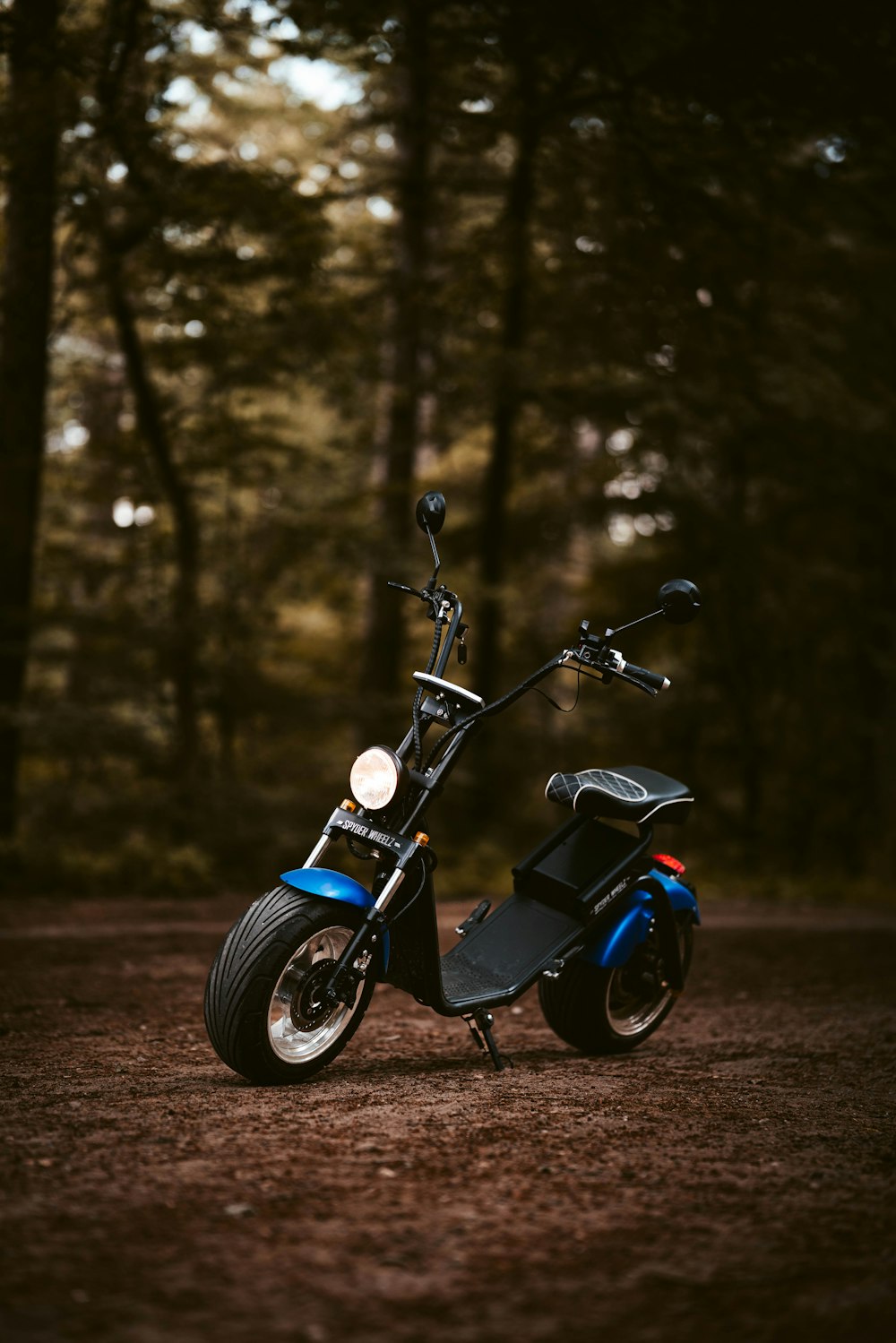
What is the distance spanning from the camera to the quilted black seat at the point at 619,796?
16.2 ft

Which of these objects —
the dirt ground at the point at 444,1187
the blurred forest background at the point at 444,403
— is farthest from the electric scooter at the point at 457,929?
→ the blurred forest background at the point at 444,403

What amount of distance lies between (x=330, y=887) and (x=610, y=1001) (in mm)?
1601

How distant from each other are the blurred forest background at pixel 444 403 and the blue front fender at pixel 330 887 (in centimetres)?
622

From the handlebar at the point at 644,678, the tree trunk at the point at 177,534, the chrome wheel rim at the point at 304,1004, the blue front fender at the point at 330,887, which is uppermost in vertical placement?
the handlebar at the point at 644,678

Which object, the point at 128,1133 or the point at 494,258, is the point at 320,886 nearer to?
the point at 128,1133

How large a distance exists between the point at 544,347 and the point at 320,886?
10.3 m

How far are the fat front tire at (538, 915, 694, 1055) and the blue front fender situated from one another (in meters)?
1.06

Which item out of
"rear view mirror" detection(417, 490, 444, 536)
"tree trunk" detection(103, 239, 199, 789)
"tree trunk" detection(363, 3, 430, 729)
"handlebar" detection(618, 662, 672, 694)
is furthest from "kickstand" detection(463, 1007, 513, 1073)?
"tree trunk" detection(363, 3, 430, 729)

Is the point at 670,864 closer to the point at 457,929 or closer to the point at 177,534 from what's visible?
the point at 457,929

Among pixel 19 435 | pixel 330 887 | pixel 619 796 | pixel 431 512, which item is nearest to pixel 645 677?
pixel 619 796

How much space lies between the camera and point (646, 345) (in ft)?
37.9

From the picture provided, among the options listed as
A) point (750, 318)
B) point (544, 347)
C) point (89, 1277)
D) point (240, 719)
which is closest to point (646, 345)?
point (750, 318)

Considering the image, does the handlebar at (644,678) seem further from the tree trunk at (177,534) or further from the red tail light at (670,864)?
the tree trunk at (177,534)

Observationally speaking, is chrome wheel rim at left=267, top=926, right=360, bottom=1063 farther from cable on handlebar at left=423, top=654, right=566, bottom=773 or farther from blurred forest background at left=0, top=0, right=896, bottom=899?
blurred forest background at left=0, top=0, right=896, bottom=899
